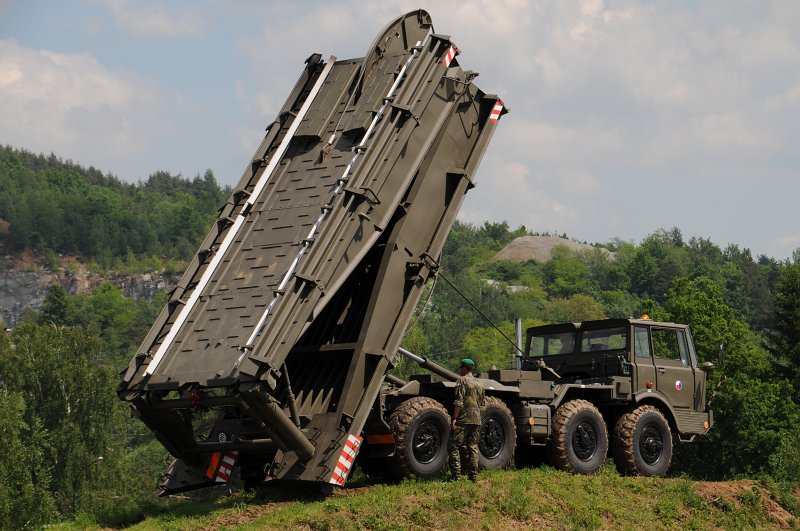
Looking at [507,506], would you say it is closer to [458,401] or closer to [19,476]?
[458,401]

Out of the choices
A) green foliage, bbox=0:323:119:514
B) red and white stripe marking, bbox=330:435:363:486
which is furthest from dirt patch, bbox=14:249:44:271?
red and white stripe marking, bbox=330:435:363:486

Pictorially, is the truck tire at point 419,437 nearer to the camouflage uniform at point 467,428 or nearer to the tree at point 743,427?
the camouflage uniform at point 467,428

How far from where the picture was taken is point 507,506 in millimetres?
13469

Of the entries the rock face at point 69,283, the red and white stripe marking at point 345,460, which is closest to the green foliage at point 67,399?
the red and white stripe marking at point 345,460

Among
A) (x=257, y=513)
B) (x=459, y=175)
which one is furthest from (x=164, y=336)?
(x=459, y=175)

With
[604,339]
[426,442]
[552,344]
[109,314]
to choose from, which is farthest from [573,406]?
[109,314]

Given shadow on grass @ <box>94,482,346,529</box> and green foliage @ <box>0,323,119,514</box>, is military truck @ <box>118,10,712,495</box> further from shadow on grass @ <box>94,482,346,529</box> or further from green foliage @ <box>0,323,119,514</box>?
green foliage @ <box>0,323,119,514</box>

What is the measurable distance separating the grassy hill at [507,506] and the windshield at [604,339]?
258cm

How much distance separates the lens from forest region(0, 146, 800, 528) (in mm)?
45438

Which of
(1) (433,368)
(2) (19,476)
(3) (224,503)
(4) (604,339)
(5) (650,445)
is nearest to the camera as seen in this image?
(3) (224,503)

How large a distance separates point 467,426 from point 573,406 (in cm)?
272

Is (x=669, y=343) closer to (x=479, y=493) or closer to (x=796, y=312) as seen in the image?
(x=479, y=493)

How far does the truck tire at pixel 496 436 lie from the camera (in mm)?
15398

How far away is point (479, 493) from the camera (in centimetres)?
1362
